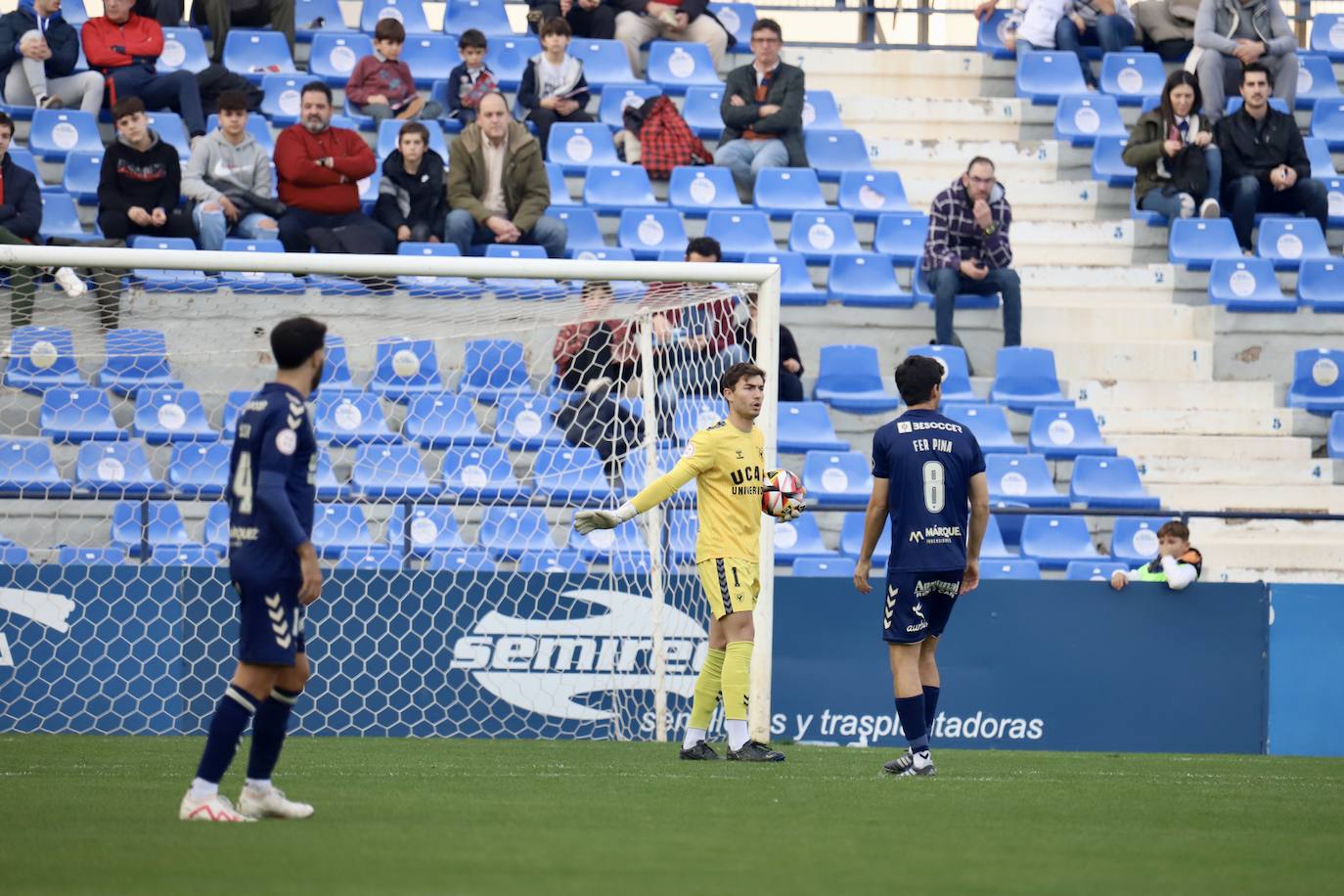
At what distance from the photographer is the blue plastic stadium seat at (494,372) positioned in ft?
37.1

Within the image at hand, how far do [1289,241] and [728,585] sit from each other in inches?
341

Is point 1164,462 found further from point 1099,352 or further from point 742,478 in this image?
point 742,478

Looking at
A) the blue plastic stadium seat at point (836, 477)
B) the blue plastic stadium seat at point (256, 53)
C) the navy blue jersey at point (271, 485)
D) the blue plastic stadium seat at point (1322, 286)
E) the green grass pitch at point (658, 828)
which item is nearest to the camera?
the green grass pitch at point (658, 828)

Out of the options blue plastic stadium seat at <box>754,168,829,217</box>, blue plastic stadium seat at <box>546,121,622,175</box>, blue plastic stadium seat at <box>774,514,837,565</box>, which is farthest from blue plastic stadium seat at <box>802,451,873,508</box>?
blue plastic stadium seat at <box>546,121,622,175</box>

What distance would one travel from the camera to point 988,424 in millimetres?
13344

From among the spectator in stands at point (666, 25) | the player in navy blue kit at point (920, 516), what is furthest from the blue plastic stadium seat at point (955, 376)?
the player in navy blue kit at point (920, 516)

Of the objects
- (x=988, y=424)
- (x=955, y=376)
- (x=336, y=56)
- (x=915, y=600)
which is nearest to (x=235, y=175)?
(x=336, y=56)

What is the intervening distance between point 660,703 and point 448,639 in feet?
4.26

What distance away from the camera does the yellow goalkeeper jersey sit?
342 inches

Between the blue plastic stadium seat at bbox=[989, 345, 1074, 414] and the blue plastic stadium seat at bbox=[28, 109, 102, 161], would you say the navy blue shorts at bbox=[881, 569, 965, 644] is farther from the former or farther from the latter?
the blue plastic stadium seat at bbox=[28, 109, 102, 161]

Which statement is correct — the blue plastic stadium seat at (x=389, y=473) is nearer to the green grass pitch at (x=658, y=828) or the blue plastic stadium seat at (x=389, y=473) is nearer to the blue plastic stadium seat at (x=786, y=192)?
the green grass pitch at (x=658, y=828)

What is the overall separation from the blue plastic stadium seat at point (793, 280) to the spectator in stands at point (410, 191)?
8.19ft

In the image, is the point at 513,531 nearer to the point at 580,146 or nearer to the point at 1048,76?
the point at 580,146

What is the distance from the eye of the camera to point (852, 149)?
15.9m
